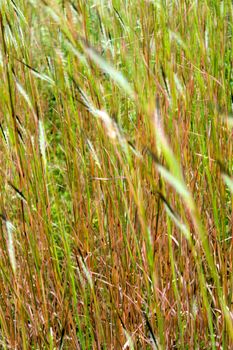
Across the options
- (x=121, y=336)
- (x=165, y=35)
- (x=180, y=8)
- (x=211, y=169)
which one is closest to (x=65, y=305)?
(x=121, y=336)

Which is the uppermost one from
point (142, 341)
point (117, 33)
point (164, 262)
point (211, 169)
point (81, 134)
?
point (117, 33)

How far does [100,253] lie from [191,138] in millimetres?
322

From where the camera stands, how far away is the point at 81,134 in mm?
1269

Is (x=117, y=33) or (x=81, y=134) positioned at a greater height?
(x=117, y=33)

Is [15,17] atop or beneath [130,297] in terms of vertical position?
atop

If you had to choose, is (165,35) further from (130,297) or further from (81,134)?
(130,297)

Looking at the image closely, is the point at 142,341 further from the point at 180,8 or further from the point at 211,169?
the point at 180,8

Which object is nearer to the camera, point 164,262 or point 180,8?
point 164,262

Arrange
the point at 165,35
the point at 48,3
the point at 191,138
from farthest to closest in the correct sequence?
1. the point at 191,138
2. the point at 165,35
3. the point at 48,3

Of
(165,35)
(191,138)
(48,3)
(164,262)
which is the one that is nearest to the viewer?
(48,3)

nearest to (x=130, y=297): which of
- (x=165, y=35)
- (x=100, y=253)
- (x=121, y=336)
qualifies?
(x=121, y=336)

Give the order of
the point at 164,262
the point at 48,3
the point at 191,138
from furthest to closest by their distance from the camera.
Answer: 1. the point at 191,138
2. the point at 164,262
3. the point at 48,3

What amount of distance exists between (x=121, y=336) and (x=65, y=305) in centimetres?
12

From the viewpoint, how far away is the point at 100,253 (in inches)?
56.5
